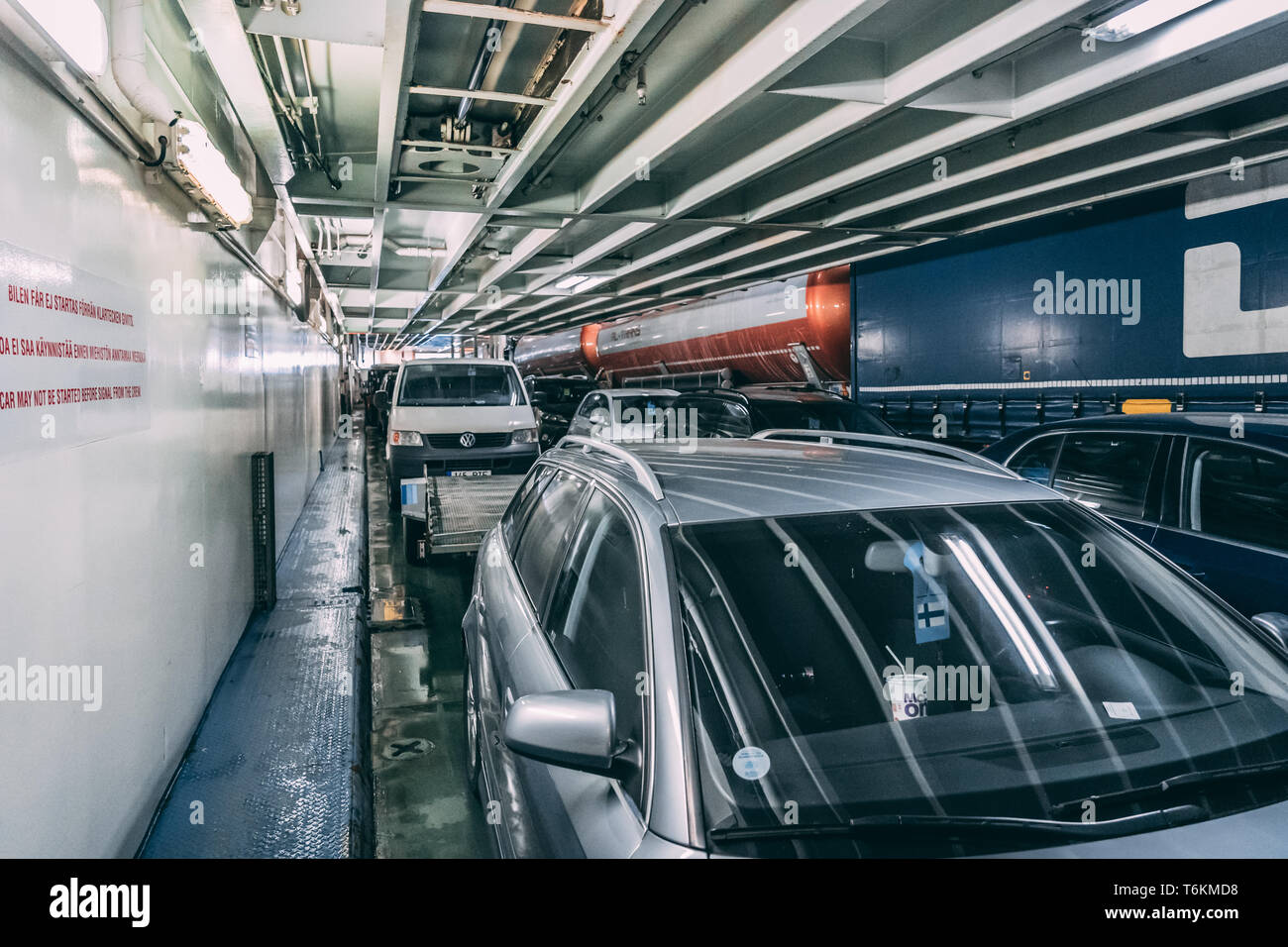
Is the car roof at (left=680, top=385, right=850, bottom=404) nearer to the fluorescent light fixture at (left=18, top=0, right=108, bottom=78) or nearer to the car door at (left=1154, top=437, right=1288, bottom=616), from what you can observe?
the car door at (left=1154, top=437, right=1288, bottom=616)

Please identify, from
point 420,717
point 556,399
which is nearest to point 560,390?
point 556,399

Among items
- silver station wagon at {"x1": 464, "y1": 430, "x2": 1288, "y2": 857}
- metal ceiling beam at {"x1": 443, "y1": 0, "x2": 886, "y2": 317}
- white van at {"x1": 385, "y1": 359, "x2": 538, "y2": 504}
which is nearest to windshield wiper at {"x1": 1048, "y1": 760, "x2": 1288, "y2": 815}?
silver station wagon at {"x1": 464, "y1": 430, "x2": 1288, "y2": 857}

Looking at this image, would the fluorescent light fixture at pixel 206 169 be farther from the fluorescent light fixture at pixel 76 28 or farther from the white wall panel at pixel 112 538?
the fluorescent light fixture at pixel 76 28

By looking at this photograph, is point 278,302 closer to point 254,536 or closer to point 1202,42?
point 254,536

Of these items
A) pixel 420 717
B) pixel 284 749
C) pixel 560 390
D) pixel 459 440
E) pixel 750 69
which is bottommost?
pixel 420 717

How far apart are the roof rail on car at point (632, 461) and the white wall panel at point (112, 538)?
5.19 ft

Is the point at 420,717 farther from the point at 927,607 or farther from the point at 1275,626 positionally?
the point at 1275,626

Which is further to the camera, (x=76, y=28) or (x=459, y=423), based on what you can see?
(x=459, y=423)

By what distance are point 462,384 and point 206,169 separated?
7.11 m

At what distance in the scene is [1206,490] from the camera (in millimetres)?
4180

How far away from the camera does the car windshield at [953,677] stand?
175cm

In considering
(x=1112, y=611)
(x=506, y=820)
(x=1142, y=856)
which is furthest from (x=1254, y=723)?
(x=506, y=820)

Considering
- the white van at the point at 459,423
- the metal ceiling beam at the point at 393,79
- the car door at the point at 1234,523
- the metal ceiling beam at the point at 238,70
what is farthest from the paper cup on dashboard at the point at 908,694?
the white van at the point at 459,423

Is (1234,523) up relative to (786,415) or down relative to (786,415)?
down
